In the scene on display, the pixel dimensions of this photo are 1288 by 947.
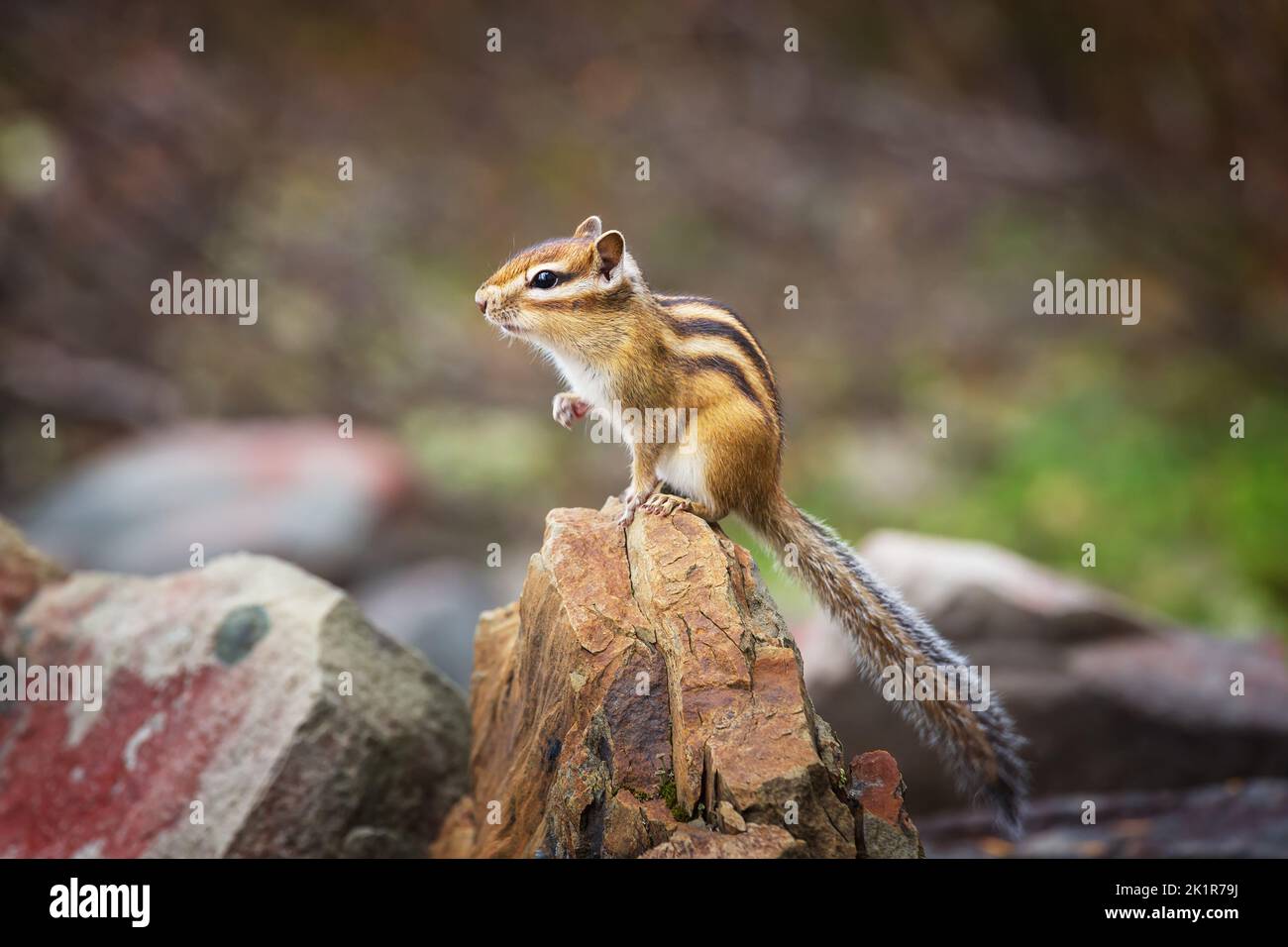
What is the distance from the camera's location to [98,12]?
33.7ft

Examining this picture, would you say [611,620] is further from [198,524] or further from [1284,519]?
[1284,519]

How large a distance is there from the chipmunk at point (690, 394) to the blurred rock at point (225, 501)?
14.3ft

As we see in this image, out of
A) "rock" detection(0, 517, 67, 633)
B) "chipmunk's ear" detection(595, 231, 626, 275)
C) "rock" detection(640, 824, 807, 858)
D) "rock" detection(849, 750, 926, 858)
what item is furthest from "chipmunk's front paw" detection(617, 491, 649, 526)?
"rock" detection(0, 517, 67, 633)

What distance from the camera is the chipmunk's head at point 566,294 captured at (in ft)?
12.6

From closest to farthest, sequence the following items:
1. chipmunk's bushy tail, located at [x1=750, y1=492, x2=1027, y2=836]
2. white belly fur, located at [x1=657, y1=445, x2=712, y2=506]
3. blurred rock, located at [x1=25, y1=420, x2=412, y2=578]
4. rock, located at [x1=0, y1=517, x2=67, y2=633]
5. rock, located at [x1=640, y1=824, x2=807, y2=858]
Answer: rock, located at [x1=640, y1=824, x2=807, y2=858] → chipmunk's bushy tail, located at [x1=750, y1=492, x2=1027, y2=836] → white belly fur, located at [x1=657, y1=445, x2=712, y2=506] → rock, located at [x1=0, y1=517, x2=67, y2=633] → blurred rock, located at [x1=25, y1=420, x2=412, y2=578]

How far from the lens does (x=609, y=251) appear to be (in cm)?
384

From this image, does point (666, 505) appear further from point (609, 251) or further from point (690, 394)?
point (609, 251)

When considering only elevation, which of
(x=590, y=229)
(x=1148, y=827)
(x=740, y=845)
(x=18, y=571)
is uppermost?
(x=590, y=229)

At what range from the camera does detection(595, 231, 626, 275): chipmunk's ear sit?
3.79 meters

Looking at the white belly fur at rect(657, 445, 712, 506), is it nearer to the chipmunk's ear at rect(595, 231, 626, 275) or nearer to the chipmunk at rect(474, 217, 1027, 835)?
the chipmunk at rect(474, 217, 1027, 835)

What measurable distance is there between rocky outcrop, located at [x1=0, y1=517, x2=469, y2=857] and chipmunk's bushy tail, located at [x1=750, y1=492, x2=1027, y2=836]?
1.34 m

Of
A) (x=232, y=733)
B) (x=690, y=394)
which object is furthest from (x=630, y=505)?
(x=232, y=733)

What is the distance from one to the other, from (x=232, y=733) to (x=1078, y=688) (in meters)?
3.37

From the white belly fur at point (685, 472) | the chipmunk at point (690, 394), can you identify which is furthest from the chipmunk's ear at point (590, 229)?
the white belly fur at point (685, 472)
